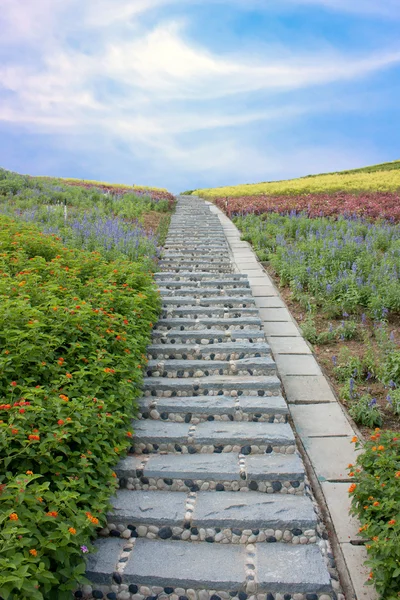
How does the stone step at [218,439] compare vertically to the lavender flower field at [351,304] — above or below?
below

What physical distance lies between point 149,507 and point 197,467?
558 millimetres

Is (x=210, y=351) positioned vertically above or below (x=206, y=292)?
below

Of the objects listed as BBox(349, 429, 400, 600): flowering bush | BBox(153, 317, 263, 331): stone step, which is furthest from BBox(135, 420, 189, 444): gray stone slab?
BBox(153, 317, 263, 331): stone step

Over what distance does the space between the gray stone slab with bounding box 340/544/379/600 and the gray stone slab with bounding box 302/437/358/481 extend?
739 millimetres

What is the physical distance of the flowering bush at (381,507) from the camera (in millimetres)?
3203

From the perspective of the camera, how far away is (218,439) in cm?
475

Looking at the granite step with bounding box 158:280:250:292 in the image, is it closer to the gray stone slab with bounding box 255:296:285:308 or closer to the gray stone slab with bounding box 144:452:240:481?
the gray stone slab with bounding box 255:296:285:308

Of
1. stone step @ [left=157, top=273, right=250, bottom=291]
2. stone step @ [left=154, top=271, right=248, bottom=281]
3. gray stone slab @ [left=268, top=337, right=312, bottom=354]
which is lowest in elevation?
gray stone slab @ [left=268, top=337, right=312, bottom=354]

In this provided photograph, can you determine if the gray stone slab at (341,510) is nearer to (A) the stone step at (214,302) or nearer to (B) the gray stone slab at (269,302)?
(A) the stone step at (214,302)

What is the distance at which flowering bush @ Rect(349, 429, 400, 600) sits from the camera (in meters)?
3.20

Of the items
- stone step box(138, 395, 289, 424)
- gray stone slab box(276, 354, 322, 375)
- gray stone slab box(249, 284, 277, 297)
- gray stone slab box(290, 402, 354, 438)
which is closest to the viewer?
gray stone slab box(290, 402, 354, 438)

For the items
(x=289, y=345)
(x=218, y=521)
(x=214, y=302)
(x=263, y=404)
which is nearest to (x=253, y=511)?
(x=218, y=521)

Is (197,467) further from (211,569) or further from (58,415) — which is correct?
(58,415)

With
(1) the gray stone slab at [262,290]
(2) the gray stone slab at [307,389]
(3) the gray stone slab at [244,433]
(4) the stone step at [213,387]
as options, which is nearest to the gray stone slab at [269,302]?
(1) the gray stone slab at [262,290]
